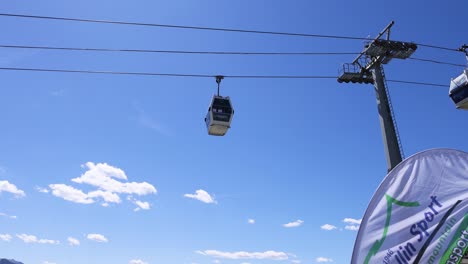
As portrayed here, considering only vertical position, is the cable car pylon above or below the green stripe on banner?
above

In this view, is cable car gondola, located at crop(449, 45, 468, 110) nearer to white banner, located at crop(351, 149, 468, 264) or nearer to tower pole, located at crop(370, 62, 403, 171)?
tower pole, located at crop(370, 62, 403, 171)

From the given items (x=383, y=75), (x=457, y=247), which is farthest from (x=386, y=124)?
(x=457, y=247)

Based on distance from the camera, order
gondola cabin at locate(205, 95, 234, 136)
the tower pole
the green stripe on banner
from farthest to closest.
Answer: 1. the tower pole
2. gondola cabin at locate(205, 95, 234, 136)
3. the green stripe on banner

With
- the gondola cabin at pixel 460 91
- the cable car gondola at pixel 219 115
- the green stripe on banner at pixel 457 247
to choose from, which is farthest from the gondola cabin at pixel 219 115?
the green stripe on banner at pixel 457 247

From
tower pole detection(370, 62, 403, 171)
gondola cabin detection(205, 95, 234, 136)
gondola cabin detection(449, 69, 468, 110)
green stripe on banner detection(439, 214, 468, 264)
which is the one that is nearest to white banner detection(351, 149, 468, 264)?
green stripe on banner detection(439, 214, 468, 264)

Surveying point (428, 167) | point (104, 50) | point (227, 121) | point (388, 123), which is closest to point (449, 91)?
point (388, 123)

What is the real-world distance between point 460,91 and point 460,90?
1.6 inches

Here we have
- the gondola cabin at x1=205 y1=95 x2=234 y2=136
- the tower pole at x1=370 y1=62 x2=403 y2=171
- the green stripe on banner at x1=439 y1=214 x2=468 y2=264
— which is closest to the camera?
the green stripe on banner at x1=439 y1=214 x2=468 y2=264

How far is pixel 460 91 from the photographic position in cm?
1491

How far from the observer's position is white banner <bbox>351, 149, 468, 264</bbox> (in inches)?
93.4

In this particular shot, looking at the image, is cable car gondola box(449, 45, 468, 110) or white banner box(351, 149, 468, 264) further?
cable car gondola box(449, 45, 468, 110)

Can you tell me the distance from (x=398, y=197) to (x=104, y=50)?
10.6 metres

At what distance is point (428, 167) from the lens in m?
2.54

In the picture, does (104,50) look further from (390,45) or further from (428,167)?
(390,45)
